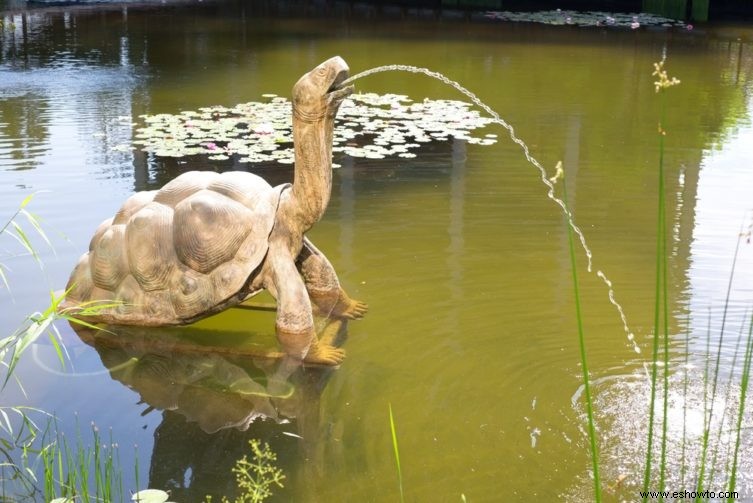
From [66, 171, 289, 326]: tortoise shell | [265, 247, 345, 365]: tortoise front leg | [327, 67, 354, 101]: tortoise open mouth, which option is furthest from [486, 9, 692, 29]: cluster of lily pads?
[265, 247, 345, 365]: tortoise front leg

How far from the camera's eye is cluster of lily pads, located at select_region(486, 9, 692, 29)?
15742 mm

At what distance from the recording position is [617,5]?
17.8 meters

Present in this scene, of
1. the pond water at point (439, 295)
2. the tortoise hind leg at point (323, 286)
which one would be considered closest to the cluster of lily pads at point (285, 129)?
the pond water at point (439, 295)

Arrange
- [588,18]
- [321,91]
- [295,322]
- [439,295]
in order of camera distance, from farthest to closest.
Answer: [588,18]
[439,295]
[295,322]
[321,91]

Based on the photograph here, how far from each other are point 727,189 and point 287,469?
451cm

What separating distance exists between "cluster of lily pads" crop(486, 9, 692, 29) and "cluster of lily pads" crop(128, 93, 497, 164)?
24.8 ft

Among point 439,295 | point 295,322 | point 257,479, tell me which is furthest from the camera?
point 439,295

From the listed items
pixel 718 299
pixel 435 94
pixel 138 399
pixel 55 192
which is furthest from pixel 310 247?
pixel 435 94

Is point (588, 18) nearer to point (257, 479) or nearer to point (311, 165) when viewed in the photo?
point (311, 165)

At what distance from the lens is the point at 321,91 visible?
13.0 feet

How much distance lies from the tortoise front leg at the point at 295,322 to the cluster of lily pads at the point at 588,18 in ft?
41.9

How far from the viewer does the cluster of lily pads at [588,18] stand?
51.6 feet

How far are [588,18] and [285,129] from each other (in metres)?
10.2

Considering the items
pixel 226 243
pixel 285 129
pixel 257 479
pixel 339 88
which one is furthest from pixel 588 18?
pixel 257 479
